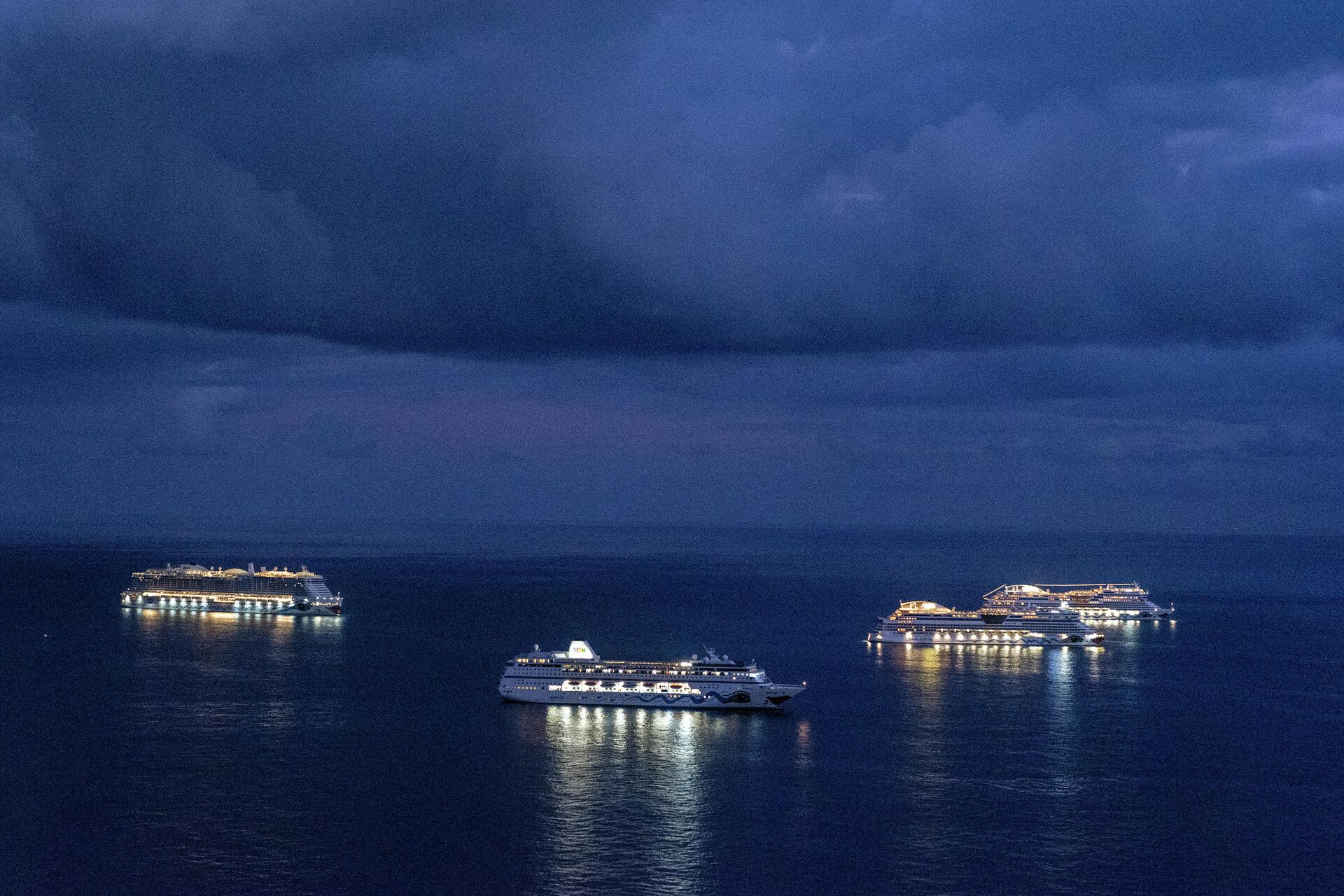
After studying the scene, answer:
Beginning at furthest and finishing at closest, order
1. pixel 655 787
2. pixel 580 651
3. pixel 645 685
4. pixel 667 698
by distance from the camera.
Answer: pixel 580 651 < pixel 645 685 < pixel 667 698 < pixel 655 787

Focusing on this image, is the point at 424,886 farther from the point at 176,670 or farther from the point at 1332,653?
the point at 1332,653

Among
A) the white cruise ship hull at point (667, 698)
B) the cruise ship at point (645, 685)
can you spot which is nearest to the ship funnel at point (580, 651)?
the cruise ship at point (645, 685)

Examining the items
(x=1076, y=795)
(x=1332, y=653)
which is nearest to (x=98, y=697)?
(x=1076, y=795)

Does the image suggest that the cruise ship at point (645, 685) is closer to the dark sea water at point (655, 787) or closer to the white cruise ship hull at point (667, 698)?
the white cruise ship hull at point (667, 698)

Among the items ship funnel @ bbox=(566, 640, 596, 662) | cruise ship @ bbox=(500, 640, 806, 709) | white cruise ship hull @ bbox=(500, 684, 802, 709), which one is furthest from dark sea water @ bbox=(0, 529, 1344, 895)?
ship funnel @ bbox=(566, 640, 596, 662)

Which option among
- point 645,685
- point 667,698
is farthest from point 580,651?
point 667,698

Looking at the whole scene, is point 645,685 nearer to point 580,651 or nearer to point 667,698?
point 667,698
